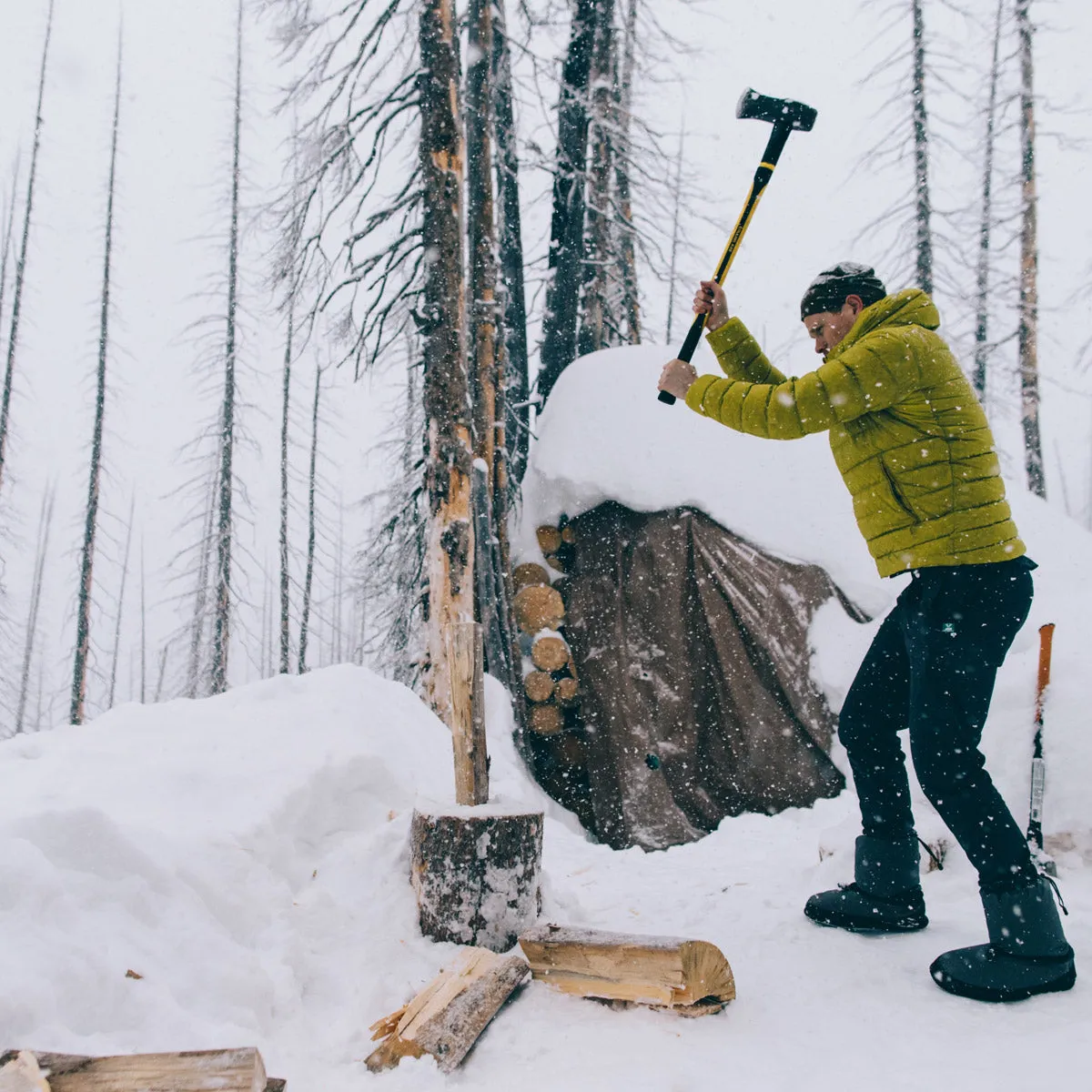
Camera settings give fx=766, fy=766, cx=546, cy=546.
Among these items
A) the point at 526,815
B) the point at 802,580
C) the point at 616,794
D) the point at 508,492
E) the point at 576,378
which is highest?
the point at 576,378

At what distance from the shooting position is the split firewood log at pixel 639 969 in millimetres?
1896

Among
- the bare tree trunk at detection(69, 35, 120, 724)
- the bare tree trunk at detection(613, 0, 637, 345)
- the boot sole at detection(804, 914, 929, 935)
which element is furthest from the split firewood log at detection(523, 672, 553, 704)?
the bare tree trunk at detection(69, 35, 120, 724)

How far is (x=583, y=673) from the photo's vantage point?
6.36 metres

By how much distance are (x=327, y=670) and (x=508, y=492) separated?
3.57 metres

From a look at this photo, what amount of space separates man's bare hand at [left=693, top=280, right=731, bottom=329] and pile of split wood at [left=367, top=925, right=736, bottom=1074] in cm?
182

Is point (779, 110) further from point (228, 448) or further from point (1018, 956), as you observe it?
point (228, 448)

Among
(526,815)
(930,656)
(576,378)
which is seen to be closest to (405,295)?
(576,378)

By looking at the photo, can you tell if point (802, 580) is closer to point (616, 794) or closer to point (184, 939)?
point (616, 794)

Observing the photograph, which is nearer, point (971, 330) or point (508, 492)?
point (508, 492)


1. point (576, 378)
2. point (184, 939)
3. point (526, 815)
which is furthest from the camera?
point (576, 378)

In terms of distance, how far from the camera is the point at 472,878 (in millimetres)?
2465

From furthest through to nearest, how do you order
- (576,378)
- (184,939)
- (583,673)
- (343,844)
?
1. (576,378)
2. (583,673)
3. (343,844)
4. (184,939)

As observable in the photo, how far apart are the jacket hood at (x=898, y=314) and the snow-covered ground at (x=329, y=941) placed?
1.79 metres

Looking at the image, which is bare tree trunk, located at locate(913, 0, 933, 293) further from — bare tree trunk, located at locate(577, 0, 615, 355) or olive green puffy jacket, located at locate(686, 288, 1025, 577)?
olive green puffy jacket, located at locate(686, 288, 1025, 577)
